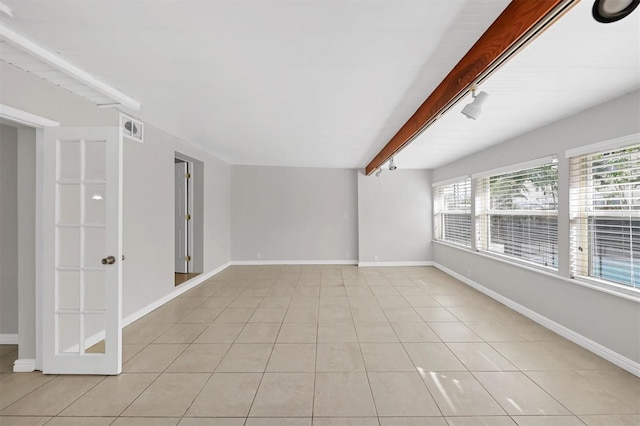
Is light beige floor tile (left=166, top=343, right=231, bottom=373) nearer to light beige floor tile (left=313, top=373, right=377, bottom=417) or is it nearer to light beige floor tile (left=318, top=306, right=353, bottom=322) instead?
light beige floor tile (left=313, top=373, right=377, bottom=417)

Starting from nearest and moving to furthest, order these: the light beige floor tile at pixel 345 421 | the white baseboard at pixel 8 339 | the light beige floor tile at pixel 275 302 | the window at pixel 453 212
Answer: the light beige floor tile at pixel 345 421 → the white baseboard at pixel 8 339 → the light beige floor tile at pixel 275 302 → the window at pixel 453 212

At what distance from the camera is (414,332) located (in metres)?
2.99

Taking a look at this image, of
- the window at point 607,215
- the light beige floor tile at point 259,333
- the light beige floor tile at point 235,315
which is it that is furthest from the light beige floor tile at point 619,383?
the light beige floor tile at point 235,315

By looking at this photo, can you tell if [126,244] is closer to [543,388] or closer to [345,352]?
[345,352]

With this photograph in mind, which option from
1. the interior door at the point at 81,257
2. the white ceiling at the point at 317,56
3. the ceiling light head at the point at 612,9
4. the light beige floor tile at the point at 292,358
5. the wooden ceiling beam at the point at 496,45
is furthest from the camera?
the light beige floor tile at the point at 292,358

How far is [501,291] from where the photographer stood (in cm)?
394

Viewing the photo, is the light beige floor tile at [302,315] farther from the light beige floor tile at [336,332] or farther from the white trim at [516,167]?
the white trim at [516,167]

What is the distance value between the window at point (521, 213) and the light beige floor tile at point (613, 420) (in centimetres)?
175

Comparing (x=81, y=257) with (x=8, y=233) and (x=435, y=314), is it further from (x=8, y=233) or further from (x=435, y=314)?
(x=435, y=314)

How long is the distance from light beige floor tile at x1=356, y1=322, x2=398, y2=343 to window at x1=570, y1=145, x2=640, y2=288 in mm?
2118

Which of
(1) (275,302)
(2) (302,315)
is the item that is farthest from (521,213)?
(1) (275,302)

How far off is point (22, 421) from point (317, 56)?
10.5 feet

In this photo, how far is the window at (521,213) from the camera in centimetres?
323

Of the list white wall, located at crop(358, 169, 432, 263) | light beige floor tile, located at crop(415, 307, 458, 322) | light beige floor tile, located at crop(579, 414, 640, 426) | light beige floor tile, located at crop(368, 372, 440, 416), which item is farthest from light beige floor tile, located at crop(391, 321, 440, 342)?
white wall, located at crop(358, 169, 432, 263)
